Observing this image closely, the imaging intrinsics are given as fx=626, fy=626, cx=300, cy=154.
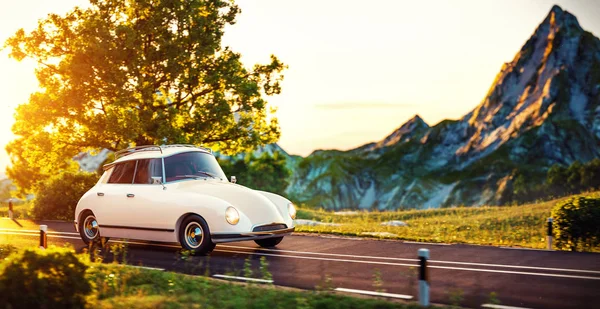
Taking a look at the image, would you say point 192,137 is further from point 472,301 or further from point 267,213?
point 472,301

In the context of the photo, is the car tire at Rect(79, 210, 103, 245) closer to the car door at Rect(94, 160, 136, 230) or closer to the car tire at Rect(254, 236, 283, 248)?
the car door at Rect(94, 160, 136, 230)

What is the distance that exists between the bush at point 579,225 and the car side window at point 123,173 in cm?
987

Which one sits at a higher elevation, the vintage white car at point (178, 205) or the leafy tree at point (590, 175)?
the leafy tree at point (590, 175)

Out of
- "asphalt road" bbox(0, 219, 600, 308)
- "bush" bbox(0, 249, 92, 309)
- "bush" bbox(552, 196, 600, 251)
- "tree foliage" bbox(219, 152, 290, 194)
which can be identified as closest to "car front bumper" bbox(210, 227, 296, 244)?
"asphalt road" bbox(0, 219, 600, 308)

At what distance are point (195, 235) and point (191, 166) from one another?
1.95 metres

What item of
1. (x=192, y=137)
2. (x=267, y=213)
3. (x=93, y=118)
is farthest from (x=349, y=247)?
(x=93, y=118)

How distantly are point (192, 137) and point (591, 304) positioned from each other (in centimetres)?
2041

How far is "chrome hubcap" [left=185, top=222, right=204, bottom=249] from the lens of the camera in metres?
12.6

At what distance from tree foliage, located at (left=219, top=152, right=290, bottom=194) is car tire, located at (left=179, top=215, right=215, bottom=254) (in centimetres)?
5021

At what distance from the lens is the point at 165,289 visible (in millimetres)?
8938

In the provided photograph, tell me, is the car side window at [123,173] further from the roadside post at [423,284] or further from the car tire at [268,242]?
the roadside post at [423,284]

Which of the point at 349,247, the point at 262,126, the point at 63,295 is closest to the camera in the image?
the point at 63,295

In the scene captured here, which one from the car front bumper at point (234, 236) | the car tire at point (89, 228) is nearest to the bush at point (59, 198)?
the car tire at point (89, 228)

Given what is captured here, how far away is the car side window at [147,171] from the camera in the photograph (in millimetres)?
13633
